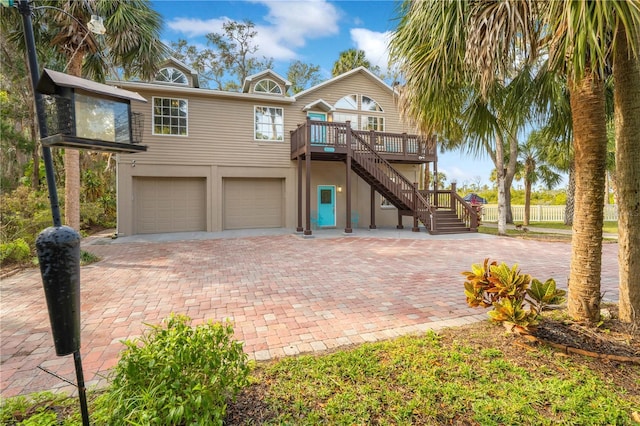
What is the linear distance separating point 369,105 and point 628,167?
1304cm

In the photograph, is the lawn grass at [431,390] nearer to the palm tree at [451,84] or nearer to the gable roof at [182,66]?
the palm tree at [451,84]

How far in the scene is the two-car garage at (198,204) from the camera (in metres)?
11.7

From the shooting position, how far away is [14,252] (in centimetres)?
653

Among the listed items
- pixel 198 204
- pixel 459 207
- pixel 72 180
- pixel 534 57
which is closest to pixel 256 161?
pixel 198 204

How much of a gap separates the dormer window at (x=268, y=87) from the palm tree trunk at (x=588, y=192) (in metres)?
12.1

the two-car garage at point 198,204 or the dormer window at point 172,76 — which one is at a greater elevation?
the dormer window at point 172,76

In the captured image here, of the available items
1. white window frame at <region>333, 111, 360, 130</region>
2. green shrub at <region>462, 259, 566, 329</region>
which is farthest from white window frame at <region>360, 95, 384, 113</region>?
green shrub at <region>462, 259, 566, 329</region>

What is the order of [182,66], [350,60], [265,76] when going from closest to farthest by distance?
[182,66] → [265,76] → [350,60]

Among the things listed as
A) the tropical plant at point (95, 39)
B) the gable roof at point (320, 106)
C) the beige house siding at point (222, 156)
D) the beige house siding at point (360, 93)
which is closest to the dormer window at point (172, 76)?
the beige house siding at point (222, 156)

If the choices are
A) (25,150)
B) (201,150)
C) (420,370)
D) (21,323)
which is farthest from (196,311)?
(25,150)

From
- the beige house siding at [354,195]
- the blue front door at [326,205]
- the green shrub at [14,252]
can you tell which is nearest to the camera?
the green shrub at [14,252]

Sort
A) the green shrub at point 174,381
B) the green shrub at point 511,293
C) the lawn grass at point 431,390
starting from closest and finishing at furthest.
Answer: the green shrub at point 174,381 < the lawn grass at point 431,390 < the green shrub at point 511,293

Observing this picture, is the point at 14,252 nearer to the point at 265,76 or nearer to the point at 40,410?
the point at 40,410

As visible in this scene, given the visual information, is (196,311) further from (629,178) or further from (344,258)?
(629,178)
